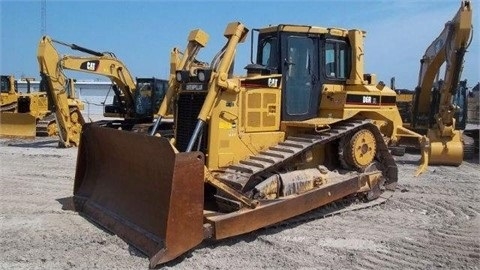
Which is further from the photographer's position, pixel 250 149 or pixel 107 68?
pixel 107 68

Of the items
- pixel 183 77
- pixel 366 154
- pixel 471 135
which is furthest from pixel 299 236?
pixel 471 135

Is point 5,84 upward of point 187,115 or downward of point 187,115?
upward

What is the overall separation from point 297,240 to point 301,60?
263 centimetres

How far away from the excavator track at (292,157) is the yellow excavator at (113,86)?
6.56 meters

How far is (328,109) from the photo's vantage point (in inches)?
277

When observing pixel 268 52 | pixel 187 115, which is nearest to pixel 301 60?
pixel 268 52

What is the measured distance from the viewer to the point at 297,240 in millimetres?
5469

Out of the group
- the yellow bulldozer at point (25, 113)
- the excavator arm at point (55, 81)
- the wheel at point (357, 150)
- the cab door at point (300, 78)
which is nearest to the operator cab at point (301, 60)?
the cab door at point (300, 78)

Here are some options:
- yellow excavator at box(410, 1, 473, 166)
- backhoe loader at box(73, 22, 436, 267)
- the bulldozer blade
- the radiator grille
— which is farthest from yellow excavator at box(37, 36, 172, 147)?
yellow excavator at box(410, 1, 473, 166)

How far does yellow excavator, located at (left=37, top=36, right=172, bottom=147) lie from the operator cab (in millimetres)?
6167

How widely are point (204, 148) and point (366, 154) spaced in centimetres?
251

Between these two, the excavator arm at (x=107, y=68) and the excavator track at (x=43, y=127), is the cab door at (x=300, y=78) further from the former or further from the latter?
the excavator track at (x=43, y=127)

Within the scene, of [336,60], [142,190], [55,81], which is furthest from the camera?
[55,81]

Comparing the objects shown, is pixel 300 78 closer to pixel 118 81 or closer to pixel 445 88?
pixel 445 88
